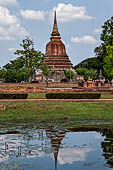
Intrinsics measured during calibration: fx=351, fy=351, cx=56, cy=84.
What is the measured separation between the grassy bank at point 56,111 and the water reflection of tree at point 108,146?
404 centimetres

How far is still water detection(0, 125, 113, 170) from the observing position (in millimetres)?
11283

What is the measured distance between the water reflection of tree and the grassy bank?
4.04 m

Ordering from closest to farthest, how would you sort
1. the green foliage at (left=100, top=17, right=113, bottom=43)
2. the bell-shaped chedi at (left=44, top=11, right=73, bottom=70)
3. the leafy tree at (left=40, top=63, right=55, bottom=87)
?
1. the green foliage at (left=100, top=17, right=113, bottom=43)
2. the leafy tree at (left=40, top=63, right=55, bottom=87)
3. the bell-shaped chedi at (left=44, top=11, right=73, bottom=70)

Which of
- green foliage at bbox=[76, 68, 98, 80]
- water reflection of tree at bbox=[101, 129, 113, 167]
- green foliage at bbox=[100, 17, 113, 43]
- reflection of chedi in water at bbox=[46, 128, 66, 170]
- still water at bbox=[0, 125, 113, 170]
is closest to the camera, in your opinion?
still water at bbox=[0, 125, 113, 170]

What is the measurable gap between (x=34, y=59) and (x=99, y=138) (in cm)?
4542

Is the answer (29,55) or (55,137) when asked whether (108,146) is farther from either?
(29,55)

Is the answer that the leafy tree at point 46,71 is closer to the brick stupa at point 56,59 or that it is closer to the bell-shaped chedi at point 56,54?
the brick stupa at point 56,59

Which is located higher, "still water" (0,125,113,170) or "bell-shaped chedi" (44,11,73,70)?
"bell-shaped chedi" (44,11,73,70)

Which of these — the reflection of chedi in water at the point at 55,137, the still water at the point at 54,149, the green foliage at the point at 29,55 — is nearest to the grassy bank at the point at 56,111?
the still water at the point at 54,149

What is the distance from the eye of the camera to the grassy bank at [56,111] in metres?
21.8

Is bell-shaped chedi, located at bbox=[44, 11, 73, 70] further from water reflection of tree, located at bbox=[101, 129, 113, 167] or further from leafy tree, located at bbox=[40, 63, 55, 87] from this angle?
water reflection of tree, located at bbox=[101, 129, 113, 167]

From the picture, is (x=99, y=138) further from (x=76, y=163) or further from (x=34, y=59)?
(x=34, y=59)

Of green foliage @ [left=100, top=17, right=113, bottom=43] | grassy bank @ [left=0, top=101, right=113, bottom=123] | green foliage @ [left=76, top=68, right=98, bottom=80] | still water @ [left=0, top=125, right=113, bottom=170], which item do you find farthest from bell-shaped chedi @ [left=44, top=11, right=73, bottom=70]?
still water @ [left=0, top=125, right=113, bottom=170]

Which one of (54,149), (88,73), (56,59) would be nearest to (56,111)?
(54,149)
